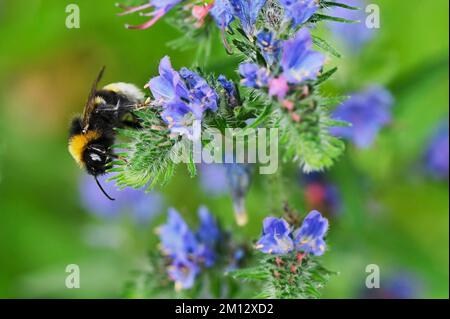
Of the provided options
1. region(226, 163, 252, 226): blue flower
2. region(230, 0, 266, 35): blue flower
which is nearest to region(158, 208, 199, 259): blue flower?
region(226, 163, 252, 226): blue flower

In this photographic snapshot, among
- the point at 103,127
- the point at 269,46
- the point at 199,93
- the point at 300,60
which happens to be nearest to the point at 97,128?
the point at 103,127

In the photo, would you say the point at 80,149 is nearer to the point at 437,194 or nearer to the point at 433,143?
the point at 433,143

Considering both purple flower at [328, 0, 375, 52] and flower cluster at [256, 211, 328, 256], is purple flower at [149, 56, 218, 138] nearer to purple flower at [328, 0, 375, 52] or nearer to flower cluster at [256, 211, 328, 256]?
flower cluster at [256, 211, 328, 256]

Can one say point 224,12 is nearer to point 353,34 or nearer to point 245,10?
point 245,10

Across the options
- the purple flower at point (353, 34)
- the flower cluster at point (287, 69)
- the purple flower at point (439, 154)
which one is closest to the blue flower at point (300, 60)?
the flower cluster at point (287, 69)
